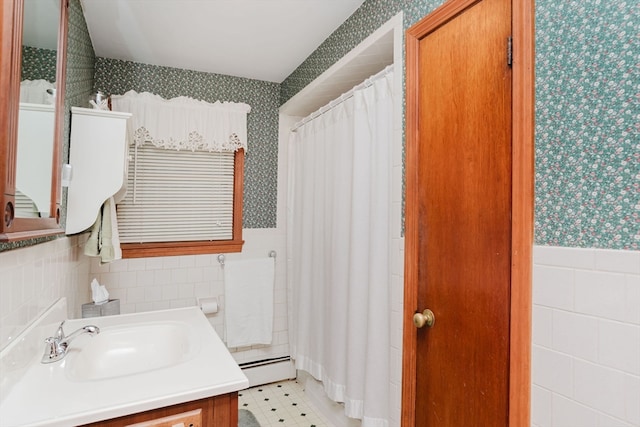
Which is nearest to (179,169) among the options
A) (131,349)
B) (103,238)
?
(103,238)

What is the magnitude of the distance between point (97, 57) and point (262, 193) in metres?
1.58

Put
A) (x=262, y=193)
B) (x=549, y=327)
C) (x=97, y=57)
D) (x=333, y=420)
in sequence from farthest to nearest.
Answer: (x=262, y=193), (x=97, y=57), (x=333, y=420), (x=549, y=327)

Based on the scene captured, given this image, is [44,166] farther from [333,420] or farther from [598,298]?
[333,420]

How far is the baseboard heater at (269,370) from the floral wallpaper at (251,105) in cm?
119

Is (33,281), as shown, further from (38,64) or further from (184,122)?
(184,122)

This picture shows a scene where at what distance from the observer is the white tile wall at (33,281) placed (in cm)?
96

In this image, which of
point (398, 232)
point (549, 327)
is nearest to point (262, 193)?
point (398, 232)

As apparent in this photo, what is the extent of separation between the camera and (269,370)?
3016mm

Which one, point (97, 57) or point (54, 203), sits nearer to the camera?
point (54, 203)

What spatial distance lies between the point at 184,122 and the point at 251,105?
0.60m

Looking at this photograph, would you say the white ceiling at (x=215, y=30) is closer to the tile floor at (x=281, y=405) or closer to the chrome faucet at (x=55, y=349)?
the chrome faucet at (x=55, y=349)

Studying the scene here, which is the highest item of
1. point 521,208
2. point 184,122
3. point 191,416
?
point 184,122

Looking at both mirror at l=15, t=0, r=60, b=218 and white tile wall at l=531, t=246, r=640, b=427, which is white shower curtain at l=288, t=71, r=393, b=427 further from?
mirror at l=15, t=0, r=60, b=218

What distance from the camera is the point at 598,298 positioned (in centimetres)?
83
